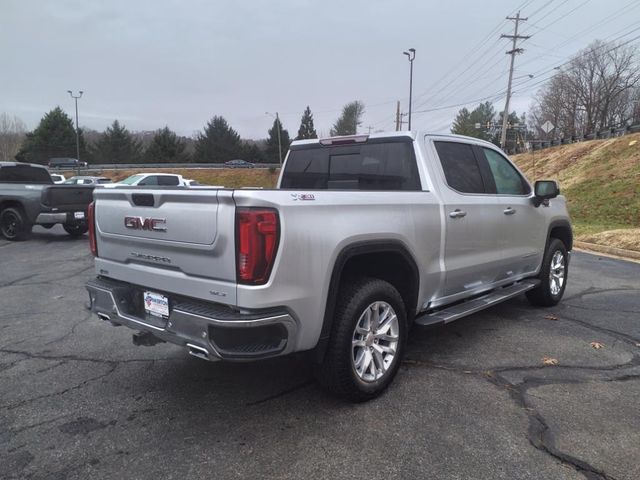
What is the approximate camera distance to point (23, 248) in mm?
11016

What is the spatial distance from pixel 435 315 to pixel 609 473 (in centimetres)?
164

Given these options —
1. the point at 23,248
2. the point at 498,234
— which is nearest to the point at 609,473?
the point at 498,234

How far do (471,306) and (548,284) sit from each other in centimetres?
206

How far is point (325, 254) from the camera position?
2.96m

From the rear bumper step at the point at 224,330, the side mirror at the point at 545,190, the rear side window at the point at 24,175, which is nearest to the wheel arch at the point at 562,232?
the side mirror at the point at 545,190

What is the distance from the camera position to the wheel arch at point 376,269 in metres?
3.06

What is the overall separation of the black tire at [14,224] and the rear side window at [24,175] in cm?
79

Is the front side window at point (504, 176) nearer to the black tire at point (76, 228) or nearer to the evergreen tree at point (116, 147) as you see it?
the black tire at point (76, 228)

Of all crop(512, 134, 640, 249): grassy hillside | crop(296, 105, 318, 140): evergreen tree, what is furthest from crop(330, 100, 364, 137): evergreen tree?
crop(512, 134, 640, 249): grassy hillside

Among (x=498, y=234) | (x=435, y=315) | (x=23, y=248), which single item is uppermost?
(x=498, y=234)

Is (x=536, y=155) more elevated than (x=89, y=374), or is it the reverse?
(x=536, y=155)

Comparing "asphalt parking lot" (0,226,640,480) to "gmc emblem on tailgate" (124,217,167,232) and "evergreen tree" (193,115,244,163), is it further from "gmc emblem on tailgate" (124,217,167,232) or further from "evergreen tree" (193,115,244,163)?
"evergreen tree" (193,115,244,163)

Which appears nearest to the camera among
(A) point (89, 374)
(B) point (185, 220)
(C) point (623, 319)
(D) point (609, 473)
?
(D) point (609, 473)

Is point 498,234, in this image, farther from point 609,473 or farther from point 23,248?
point 23,248
